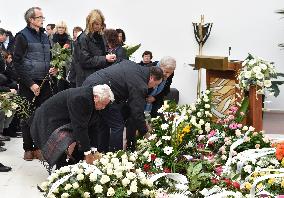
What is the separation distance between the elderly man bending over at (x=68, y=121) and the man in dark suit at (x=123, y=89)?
0.96 ft

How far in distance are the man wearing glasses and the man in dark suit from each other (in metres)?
0.99

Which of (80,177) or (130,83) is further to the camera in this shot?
(130,83)

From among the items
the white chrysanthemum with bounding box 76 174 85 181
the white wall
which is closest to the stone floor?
the white chrysanthemum with bounding box 76 174 85 181

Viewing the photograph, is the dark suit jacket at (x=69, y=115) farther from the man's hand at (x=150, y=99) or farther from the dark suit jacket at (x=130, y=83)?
the man's hand at (x=150, y=99)

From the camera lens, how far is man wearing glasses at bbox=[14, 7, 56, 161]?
6.18 meters

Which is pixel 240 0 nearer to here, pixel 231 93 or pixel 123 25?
pixel 123 25

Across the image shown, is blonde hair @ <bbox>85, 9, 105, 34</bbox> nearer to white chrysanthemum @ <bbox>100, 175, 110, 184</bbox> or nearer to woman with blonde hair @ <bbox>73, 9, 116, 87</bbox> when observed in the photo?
woman with blonde hair @ <bbox>73, 9, 116, 87</bbox>

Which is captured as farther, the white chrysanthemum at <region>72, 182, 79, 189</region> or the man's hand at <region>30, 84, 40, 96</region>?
the man's hand at <region>30, 84, 40, 96</region>

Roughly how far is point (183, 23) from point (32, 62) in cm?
527

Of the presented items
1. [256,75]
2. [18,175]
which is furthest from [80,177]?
[18,175]

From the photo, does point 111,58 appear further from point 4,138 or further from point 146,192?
point 146,192

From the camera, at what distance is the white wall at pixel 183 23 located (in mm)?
10781

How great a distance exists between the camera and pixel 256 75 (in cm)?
525

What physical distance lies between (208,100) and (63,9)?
21.2 ft
